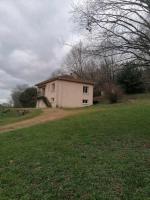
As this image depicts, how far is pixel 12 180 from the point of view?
7.51 meters

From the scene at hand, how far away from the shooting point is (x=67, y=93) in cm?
4259

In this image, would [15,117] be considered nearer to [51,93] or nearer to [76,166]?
[51,93]

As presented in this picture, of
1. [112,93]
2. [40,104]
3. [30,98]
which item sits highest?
[112,93]

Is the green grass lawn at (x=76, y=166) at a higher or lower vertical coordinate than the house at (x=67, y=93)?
lower

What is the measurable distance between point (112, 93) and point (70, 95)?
5893mm

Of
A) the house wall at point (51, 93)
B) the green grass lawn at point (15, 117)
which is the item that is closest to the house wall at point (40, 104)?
the house wall at point (51, 93)

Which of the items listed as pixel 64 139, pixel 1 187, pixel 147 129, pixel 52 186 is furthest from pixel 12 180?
pixel 147 129

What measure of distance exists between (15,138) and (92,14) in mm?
6301

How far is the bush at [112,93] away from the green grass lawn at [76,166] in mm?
25819

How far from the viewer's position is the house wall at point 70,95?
42156 millimetres

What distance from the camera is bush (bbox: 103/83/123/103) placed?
4047 cm

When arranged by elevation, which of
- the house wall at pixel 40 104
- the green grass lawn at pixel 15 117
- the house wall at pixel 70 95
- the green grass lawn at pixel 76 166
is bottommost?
the green grass lawn at pixel 76 166

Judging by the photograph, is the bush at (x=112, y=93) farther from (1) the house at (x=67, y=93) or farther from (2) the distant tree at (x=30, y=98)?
(2) the distant tree at (x=30, y=98)

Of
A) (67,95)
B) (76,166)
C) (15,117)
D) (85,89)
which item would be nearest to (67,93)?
(67,95)
